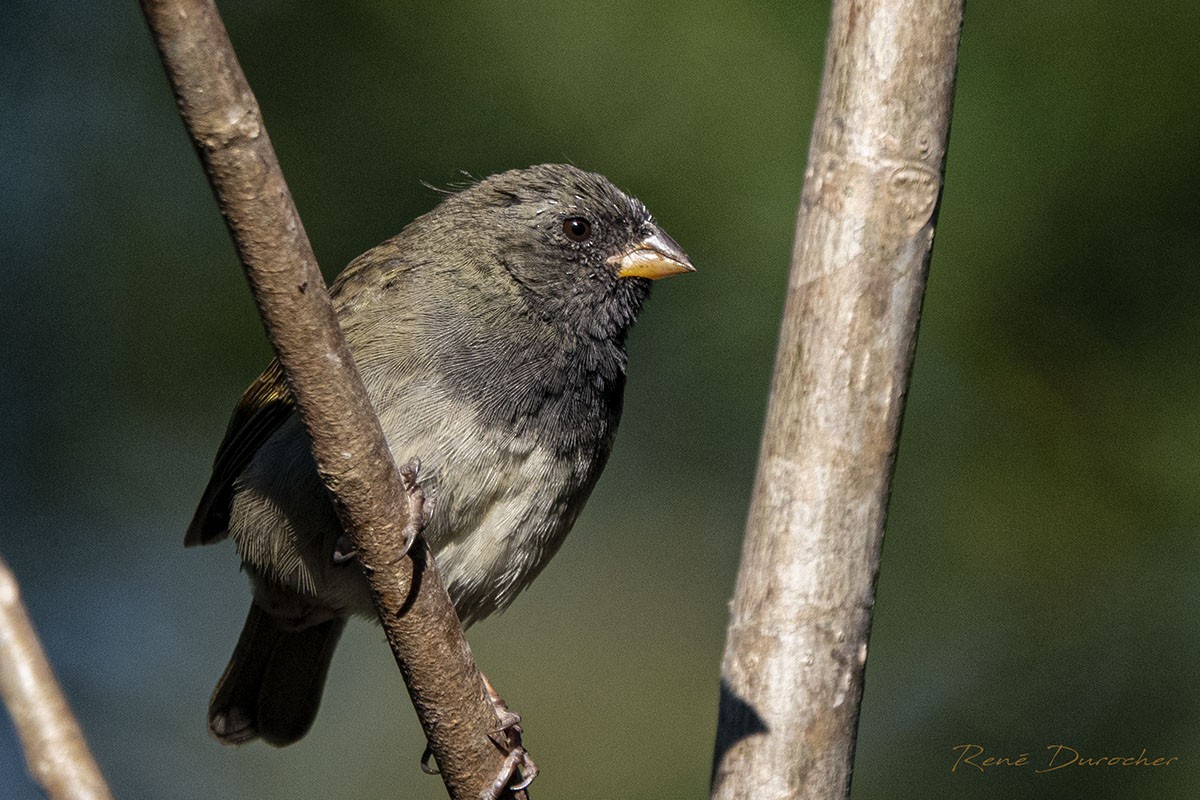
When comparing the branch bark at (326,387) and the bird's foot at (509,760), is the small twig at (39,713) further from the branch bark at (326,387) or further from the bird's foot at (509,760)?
the bird's foot at (509,760)

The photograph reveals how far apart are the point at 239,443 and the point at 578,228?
1206 millimetres

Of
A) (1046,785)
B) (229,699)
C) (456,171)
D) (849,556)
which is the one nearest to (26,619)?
(849,556)

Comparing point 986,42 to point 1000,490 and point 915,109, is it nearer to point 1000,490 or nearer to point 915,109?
point 1000,490

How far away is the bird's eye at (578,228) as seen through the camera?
403cm

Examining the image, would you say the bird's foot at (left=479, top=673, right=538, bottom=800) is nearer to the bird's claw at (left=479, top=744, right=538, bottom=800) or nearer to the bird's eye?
the bird's claw at (left=479, top=744, right=538, bottom=800)

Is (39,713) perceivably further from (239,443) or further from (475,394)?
(239,443)

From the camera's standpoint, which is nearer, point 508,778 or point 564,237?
point 508,778

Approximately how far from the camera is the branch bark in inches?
79.5

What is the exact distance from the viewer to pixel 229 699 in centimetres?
447

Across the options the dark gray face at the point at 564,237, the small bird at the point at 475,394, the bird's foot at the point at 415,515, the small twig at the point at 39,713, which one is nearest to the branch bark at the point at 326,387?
the bird's foot at the point at 415,515

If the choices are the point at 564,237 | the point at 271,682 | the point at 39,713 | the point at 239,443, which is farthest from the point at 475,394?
the point at 39,713

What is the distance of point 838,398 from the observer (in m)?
2.71

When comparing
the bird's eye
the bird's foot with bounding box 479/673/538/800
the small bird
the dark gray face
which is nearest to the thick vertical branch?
the bird's foot with bounding box 479/673/538/800

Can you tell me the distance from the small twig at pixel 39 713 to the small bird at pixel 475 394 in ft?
6.56
